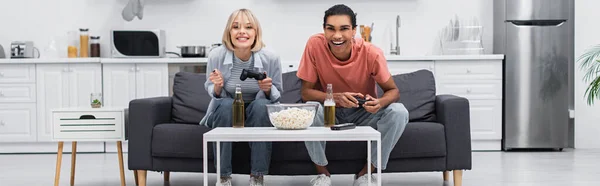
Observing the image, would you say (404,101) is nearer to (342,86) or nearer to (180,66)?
(342,86)

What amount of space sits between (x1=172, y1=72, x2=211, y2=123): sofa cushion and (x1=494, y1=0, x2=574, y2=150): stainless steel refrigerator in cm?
257

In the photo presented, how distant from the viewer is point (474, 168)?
15.4 feet

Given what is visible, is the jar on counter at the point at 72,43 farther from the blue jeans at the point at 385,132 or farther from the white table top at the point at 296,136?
the white table top at the point at 296,136

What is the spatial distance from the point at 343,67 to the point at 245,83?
0.47m

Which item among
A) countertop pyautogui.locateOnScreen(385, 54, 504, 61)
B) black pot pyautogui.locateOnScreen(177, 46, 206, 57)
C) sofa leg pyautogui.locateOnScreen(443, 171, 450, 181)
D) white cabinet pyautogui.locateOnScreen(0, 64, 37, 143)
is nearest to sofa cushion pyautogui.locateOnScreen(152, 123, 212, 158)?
sofa leg pyautogui.locateOnScreen(443, 171, 450, 181)

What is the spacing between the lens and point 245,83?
3.58 meters

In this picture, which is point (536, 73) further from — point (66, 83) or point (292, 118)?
point (66, 83)

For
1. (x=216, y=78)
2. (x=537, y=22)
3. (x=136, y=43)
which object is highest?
(x=537, y=22)

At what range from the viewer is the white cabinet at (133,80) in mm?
5691

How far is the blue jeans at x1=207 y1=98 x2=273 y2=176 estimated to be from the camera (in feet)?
11.4

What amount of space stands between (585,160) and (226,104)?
9.27 feet

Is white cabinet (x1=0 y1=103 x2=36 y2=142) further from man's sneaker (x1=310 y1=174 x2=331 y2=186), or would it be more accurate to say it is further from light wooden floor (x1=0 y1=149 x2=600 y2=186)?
man's sneaker (x1=310 y1=174 x2=331 y2=186)

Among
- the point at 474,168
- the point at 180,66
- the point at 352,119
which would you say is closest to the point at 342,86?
the point at 352,119

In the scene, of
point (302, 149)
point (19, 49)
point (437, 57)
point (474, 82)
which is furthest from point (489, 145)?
point (19, 49)
